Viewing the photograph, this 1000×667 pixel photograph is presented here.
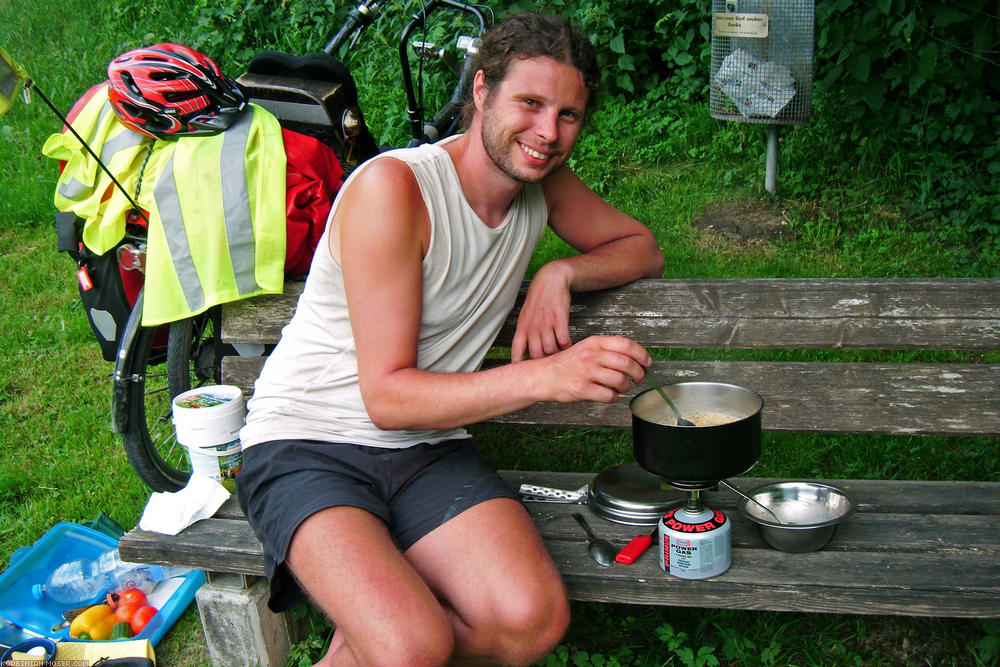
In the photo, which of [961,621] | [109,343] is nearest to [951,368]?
[961,621]

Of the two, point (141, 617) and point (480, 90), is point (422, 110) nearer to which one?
point (480, 90)

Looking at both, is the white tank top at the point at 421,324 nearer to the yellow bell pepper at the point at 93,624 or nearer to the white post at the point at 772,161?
the yellow bell pepper at the point at 93,624

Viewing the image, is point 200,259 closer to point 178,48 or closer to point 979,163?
point 178,48

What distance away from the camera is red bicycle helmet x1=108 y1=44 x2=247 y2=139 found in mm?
2768

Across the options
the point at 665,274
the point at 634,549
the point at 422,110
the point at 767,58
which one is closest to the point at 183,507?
the point at 634,549

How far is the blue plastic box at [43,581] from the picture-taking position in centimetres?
280

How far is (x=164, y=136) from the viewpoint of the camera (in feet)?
9.32

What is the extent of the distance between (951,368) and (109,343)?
265cm

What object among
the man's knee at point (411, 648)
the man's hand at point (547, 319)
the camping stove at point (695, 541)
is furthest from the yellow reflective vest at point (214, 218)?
the camping stove at point (695, 541)

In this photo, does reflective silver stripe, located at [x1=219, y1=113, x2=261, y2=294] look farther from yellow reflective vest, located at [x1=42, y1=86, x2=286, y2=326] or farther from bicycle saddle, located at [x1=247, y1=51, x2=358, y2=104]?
bicycle saddle, located at [x1=247, y1=51, x2=358, y2=104]

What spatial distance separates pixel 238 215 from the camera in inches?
107

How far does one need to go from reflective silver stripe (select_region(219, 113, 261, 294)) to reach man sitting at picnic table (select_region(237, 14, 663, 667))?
0.34 m

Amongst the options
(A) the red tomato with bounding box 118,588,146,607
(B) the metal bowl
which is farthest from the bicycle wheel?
(B) the metal bowl

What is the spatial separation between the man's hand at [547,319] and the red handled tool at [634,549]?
0.53 meters
